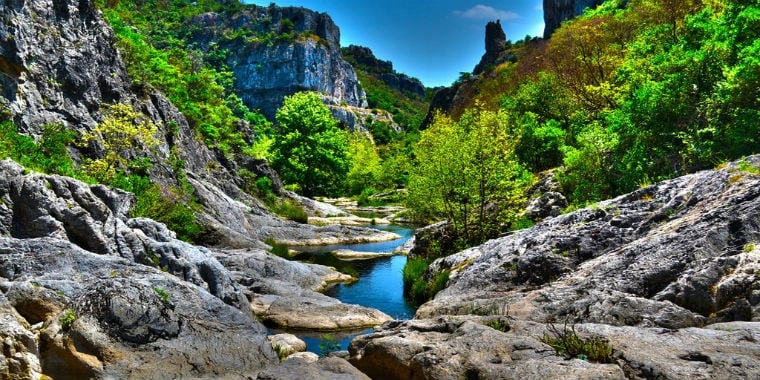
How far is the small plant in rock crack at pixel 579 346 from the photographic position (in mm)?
8156

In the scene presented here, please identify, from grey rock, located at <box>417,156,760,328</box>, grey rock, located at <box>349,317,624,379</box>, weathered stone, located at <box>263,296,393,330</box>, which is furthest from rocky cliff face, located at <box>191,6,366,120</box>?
grey rock, located at <box>349,317,624,379</box>

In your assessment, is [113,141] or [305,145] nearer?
[113,141]

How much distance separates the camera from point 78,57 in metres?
31.9

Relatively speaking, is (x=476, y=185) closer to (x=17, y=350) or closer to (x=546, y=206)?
(x=546, y=206)

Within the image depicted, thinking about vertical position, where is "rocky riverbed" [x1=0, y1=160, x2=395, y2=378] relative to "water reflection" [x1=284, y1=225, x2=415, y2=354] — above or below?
above

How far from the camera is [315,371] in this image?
1013cm

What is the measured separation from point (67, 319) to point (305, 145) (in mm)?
64070

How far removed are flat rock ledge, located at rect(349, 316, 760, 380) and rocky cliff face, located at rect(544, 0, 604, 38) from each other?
140294mm

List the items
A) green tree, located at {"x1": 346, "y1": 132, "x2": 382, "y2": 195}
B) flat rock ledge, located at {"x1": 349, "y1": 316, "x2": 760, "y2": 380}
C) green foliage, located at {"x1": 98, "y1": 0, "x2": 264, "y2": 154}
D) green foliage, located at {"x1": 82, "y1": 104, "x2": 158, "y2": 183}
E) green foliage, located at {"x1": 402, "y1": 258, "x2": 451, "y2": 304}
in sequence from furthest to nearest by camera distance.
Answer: green tree, located at {"x1": 346, "y1": 132, "x2": 382, "y2": 195}
green foliage, located at {"x1": 98, "y1": 0, "x2": 264, "y2": 154}
green foliage, located at {"x1": 82, "y1": 104, "x2": 158, "y2": 183}
green foliage, located at {"x1": 402, "y1": 258, "x2": 451, "y2": 304}
flat rock ledge, located at {"x1": 349, "y1": 316, "x2": 760, "y2": 380}

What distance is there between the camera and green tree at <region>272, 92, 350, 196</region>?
73.8 meters

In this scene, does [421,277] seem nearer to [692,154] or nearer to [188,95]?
[692,154]

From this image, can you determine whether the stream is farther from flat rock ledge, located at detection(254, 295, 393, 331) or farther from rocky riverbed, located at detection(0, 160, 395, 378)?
rocky riverbed, located at detection(0, 160, 395, 378)

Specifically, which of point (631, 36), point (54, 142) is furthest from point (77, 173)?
point (631, 36)

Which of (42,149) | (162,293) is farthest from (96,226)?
(42,149)
